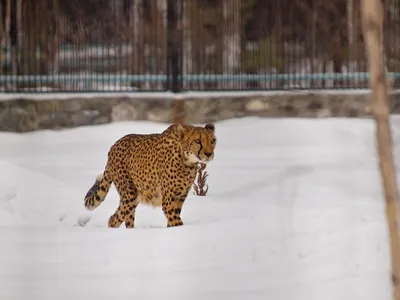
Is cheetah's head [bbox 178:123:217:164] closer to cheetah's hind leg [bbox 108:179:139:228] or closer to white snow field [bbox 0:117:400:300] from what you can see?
white snow field [bbox 0:117:400:300]

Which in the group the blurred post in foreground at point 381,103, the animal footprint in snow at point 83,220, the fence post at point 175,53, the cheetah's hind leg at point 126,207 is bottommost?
the animal footprint in snow at point 83,220

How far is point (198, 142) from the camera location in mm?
7523

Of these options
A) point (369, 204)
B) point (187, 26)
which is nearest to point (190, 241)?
point (369, 204)

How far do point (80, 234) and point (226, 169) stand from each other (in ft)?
14.9

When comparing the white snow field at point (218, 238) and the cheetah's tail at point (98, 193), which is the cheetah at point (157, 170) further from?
the white snow field at point (218, 238)

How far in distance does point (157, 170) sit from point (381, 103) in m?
4.07

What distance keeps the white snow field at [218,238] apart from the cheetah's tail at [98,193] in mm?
170

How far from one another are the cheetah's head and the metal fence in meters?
6.70

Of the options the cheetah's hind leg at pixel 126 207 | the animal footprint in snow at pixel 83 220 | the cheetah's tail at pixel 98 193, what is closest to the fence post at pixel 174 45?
the animal footprint in snow at pixel 83 220

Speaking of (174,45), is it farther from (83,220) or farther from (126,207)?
(126,207)

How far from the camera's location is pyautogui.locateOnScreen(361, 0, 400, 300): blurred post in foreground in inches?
150

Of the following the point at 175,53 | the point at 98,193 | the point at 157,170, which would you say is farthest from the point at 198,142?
the point at 175,53

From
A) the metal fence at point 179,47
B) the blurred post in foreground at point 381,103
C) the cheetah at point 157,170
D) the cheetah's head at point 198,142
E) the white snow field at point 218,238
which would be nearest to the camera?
the blurred post in foreground at point 381,103

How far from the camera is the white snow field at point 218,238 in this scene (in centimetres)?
611
